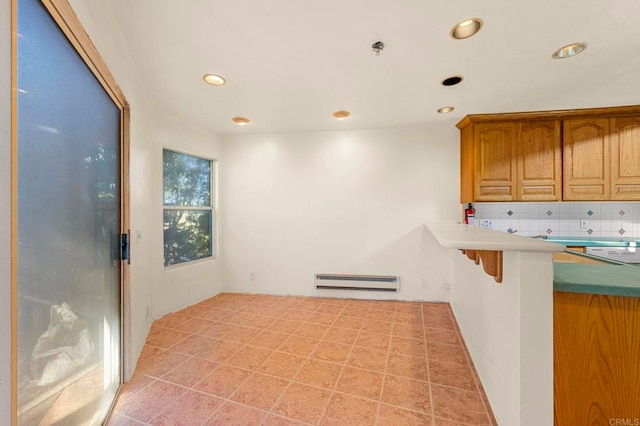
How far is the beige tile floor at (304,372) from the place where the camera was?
5.18ft

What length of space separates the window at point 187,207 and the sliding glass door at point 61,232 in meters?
1.59

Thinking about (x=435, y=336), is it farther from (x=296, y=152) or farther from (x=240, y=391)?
(x=296, y=152)

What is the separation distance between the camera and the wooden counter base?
3.51ft

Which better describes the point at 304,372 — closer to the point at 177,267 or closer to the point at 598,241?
the point at 177,267

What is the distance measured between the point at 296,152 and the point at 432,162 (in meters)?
1.87

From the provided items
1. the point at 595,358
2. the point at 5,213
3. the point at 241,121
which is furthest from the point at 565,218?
the point at 5,213

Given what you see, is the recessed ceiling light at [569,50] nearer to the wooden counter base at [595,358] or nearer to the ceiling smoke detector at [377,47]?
the ceiling smoke detector at [377,47]

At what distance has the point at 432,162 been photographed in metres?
3.48

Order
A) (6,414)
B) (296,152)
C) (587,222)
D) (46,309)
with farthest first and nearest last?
1. (296,152)
2. (587,222)
3. (46,309)
4. (6,414)

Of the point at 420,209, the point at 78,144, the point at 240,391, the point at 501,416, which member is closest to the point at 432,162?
the point at 420,209

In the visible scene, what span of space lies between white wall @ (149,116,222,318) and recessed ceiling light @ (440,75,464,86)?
9.69ft

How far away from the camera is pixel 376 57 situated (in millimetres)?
1896

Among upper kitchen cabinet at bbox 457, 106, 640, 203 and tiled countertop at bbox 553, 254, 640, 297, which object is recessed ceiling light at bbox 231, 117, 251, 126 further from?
tiled countertop at bbox 553, 254, 640, 297

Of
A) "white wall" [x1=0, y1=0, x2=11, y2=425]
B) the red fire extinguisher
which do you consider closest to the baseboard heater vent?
the red fire extinguisher
